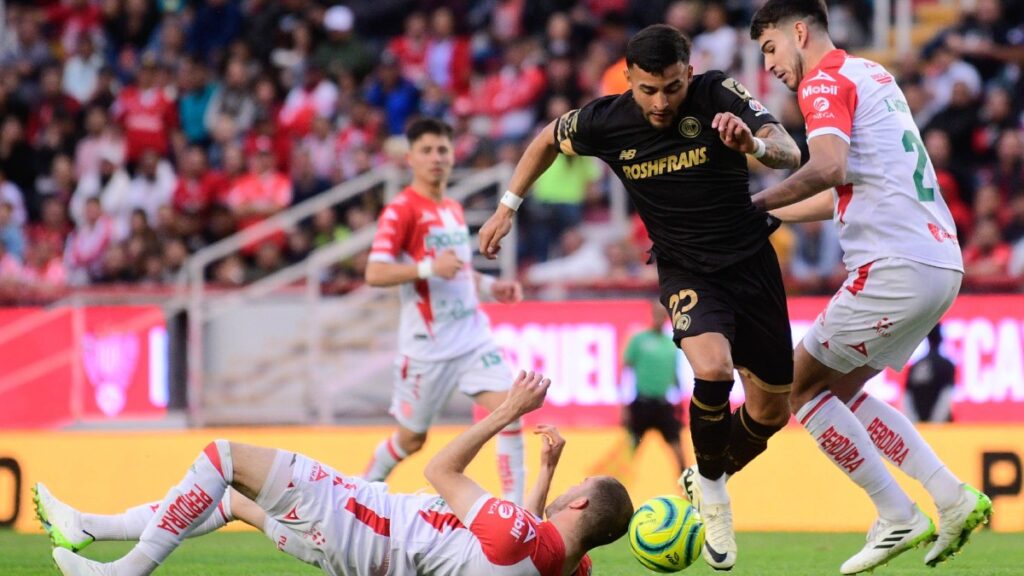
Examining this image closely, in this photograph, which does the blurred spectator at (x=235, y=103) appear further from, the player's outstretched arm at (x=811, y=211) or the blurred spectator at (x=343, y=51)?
the player's outstretched arm at (x=811, y=211)

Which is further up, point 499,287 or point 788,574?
point 499,287

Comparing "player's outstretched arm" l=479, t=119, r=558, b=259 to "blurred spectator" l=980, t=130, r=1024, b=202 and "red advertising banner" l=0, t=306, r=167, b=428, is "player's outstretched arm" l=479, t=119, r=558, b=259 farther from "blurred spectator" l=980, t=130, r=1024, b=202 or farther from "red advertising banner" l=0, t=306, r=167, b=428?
"red advertising banner" l=0, t=306, r=167, b=428

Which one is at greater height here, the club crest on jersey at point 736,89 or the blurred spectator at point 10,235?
the club crest on jersey at point 736,89

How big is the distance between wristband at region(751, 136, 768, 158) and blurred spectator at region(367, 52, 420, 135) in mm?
12737

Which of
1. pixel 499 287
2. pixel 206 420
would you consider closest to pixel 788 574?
pixel 499 287

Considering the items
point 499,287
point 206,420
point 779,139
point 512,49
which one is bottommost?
point 206,420

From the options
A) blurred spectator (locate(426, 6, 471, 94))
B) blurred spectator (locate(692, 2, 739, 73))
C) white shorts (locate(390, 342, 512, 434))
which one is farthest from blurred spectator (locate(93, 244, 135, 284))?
white shorts (locate(390, 342, 512, 434))

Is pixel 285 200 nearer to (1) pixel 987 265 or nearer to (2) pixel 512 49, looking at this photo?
(2) pixel 512 49

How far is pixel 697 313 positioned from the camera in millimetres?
7172

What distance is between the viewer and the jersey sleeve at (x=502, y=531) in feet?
20.5

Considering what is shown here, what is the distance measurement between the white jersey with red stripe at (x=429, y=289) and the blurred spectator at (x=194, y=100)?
35.4 ft

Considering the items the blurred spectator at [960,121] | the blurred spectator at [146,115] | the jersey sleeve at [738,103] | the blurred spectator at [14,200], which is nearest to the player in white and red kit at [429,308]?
the jersey sleeve at [738,103]

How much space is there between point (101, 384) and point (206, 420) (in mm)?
1349

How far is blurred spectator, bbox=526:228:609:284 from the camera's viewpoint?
1650 cm
